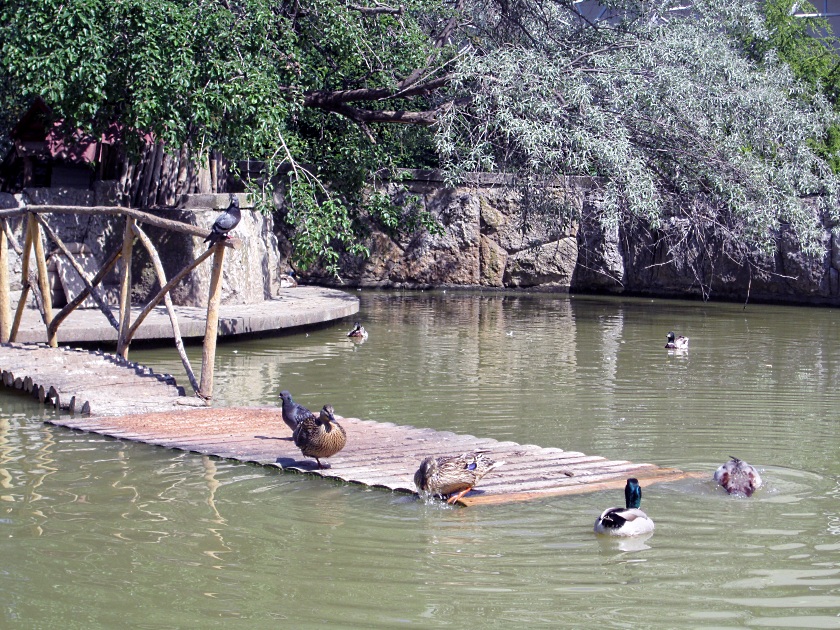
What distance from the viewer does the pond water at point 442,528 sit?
4770 mm

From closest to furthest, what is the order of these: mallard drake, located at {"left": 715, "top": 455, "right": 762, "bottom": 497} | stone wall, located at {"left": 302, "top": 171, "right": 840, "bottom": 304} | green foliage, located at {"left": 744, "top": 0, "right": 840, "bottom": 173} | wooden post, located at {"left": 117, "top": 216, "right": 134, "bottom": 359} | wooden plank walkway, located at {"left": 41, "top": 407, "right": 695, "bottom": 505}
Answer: mallard drake, located at {"left": 715, "top": 455, "right": 762, "bottom": 497}, wooden plank walkway, located at {"left": 41, "top": 407, "right": 695, "bottom": 505}, wooden post, located at {"left": 117, "top": 216, "right": 134, "bottom": 359}, green foliage, located at {"left": 744, "top": 0, "right": 840, "bottom": 173}, stone wall, located at {"left": 302, "top": 171, "right": 840, "bottom": 304}

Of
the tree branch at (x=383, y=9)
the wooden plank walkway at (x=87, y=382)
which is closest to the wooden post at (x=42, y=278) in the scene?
the wooden plank walkway at (x=87, y=382)

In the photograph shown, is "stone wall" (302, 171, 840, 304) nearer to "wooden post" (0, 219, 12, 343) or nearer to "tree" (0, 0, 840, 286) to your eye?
"tree" (0, 0, 840, 286)

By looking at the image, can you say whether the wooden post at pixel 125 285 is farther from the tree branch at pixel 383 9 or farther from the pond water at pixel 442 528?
the tree branch at pixel 383 9

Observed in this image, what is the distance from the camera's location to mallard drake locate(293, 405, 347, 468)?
22.9 feet

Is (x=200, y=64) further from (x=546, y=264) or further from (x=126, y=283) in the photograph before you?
(x=546, y=264)

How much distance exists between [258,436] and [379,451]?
3.46ft

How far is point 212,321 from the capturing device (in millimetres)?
9523

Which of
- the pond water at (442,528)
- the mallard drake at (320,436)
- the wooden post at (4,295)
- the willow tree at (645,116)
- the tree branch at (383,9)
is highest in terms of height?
the tree branch at (383,9)

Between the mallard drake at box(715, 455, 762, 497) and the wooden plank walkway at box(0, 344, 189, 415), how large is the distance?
15.2 feet

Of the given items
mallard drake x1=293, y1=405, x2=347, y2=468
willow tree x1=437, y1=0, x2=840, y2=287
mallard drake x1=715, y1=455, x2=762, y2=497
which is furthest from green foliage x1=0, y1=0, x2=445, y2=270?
mallard drake x1=715, y1=455, x2=762, y2=497

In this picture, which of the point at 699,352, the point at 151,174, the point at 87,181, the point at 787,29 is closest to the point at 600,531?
the point at 699,352

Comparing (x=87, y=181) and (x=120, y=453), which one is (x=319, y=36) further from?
(x=120, y=453)

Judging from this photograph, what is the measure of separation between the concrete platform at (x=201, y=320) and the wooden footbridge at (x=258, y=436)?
68.1 inches
